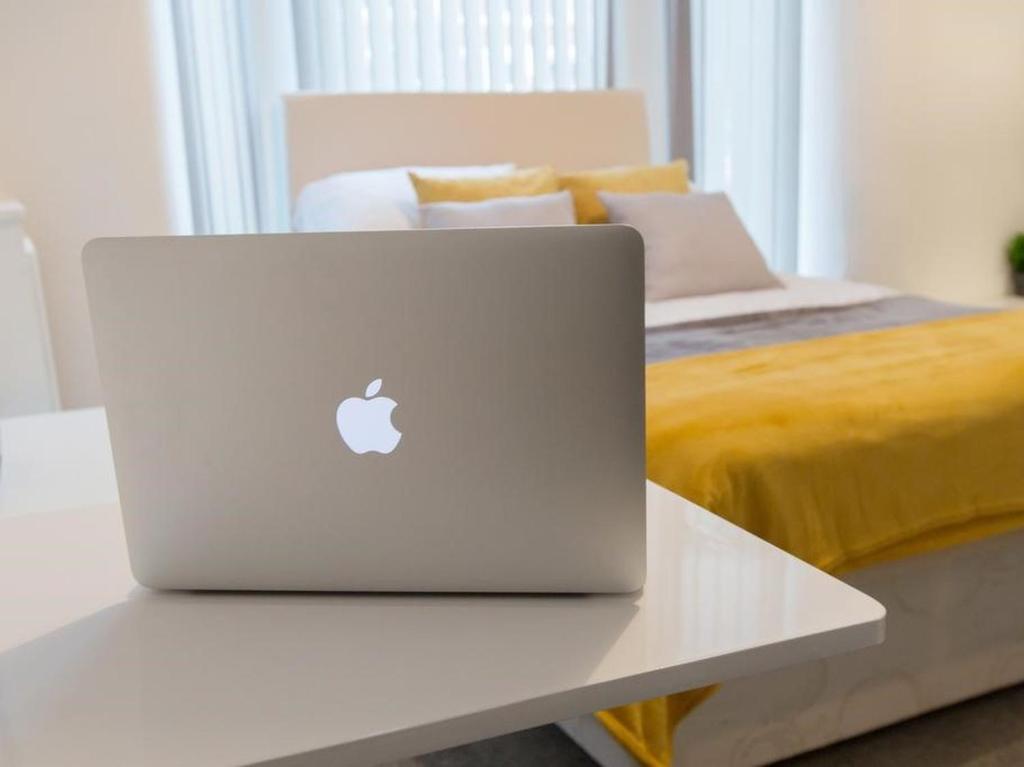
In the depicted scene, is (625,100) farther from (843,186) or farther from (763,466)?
(763,466)

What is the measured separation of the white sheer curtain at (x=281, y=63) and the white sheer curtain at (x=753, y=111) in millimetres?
755

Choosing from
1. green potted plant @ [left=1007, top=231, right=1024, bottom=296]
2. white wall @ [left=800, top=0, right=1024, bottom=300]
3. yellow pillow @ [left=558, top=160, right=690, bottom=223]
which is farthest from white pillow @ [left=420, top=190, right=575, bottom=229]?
green potted plant @ [left=1007, top=231, right=1024, bottom=296]

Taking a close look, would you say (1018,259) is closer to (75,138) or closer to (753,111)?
(753,111)

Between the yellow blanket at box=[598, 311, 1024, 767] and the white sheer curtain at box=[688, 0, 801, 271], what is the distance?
8.56 ft

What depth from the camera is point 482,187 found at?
3.13 meters

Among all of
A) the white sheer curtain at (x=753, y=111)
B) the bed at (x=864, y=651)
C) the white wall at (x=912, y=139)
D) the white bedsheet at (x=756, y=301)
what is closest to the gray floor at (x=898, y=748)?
the bed at (x=864, y=651)

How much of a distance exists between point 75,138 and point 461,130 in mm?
1238

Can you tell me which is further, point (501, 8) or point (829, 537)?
point (501, 8)

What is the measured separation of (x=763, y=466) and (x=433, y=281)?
0.92 m

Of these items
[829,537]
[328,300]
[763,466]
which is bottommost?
[829,537]

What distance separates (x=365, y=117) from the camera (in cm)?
357

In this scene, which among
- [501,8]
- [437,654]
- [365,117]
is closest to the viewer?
[437,654]

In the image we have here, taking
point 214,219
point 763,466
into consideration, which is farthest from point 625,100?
point 763,466

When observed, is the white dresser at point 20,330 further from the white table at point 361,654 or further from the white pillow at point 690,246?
the white table at point 361,654
